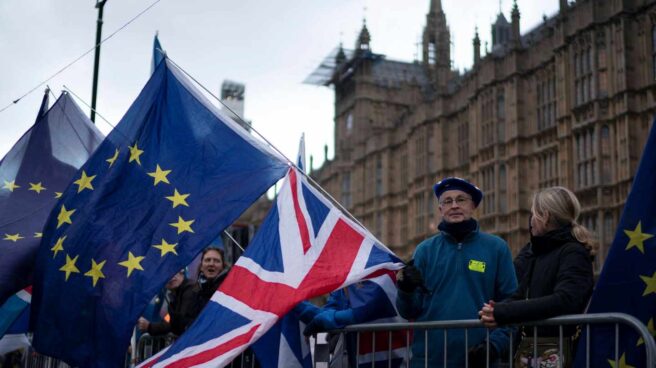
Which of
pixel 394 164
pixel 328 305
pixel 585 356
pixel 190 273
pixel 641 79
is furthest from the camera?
pixel 394 164

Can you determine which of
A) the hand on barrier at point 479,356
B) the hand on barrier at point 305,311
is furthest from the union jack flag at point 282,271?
the hand on barrier at point 479,356

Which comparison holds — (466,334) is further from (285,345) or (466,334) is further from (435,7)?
(435,7)

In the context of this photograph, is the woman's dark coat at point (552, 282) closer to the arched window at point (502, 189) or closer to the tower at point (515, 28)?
the arched window at point (502, 189)

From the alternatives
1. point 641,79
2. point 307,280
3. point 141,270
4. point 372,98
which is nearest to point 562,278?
point 307,280

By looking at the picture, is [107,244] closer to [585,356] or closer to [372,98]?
[585,356]

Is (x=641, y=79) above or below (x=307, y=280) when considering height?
above

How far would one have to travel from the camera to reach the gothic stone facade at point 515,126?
2341 centimetres

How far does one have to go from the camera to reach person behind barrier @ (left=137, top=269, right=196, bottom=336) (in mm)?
6514

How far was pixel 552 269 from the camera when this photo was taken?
4055 millimetres

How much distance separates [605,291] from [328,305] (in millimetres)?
2093

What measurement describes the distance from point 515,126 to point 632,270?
2529cm

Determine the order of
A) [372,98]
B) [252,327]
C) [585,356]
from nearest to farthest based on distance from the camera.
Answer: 1. [585,356]
2. [252,327]
3. [372,98]

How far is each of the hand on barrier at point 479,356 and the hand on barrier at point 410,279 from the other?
0.46 metres

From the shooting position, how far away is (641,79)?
23344 mm
